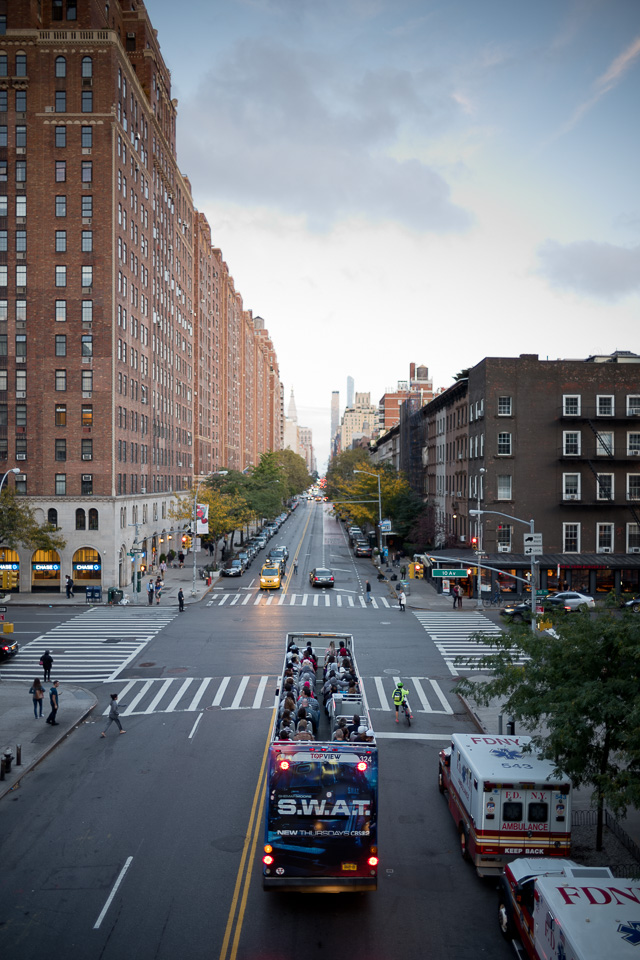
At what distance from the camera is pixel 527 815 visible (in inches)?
550

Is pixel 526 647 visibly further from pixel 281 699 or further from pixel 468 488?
pixel 468 488

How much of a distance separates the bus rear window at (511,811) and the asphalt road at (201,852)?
4.49ft

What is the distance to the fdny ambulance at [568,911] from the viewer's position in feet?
30.8

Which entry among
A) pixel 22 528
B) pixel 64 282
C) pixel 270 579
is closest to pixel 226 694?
pixel 22 528

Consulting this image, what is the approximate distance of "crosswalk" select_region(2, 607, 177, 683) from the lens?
103 feet

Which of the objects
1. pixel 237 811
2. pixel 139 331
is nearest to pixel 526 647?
pixel 237 811

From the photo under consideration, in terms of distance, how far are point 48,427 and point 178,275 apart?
36.3 metres

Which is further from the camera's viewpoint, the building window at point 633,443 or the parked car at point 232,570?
the parked car at point 232,570

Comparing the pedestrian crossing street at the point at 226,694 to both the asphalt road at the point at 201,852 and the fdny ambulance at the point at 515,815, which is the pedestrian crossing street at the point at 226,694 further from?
the fdny ambulance at the point at 515,815

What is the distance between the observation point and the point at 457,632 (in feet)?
133

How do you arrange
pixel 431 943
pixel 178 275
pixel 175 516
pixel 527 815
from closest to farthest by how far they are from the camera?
pixel 431 943 < pixel 527 815 < pixel 175 516 < pixel 178 275

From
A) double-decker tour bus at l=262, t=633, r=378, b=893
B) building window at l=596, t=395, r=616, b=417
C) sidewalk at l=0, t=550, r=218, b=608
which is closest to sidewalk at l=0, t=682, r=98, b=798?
double-decker tour bus at l=262, t=633, r=378, b=893

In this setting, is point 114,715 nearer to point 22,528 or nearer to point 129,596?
point 22,528

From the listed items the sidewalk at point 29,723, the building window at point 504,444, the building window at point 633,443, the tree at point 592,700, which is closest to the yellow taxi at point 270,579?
the building window at point 504,444
